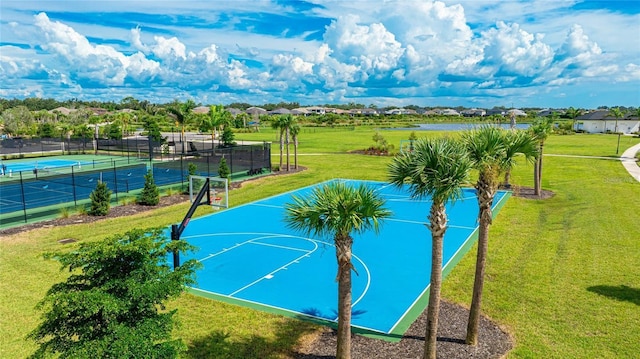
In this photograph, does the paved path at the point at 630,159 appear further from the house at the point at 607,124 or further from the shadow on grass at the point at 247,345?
the house at the point at 607,124

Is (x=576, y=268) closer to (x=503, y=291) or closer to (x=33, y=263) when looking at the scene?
(x=503, y=291)

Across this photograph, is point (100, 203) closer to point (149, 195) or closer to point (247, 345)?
point (149, 195)

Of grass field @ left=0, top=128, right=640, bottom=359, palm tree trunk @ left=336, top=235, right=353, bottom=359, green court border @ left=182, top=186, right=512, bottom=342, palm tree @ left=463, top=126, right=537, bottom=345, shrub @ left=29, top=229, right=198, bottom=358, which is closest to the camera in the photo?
shrub @ left=29, top=229, right=198, bottom=358

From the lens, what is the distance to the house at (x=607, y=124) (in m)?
80.9

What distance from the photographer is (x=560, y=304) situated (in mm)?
11594

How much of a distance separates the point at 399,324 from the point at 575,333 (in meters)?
3.74

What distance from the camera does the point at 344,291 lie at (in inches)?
314

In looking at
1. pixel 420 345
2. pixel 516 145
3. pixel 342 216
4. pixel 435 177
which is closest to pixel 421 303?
pixel 420 345

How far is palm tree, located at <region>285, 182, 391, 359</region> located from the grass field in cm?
216

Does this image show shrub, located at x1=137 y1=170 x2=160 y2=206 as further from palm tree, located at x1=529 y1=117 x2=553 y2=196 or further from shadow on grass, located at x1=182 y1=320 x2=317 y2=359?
palm tree, located at x1=529 y1=117 x2=553 y2=196

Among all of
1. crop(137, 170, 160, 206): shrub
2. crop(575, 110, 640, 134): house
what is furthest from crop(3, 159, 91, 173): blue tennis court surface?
crop(575, 110, 640, 134): house

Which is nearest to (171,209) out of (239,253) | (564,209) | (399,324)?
(239,253)

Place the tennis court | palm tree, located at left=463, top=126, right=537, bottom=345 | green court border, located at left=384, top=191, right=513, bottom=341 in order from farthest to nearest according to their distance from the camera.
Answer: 1. the tennis court
2. green court border, located at left=384, top=191, right=513, bottom=341
3. palm tree, located at left=463, top=126, right=537, bottom=345

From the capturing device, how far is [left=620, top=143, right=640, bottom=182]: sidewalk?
32894 millimetres
